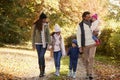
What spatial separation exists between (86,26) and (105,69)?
4570 mm

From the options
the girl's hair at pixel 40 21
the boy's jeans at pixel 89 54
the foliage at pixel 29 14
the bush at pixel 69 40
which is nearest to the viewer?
the boy's jeans at pixel 89 54

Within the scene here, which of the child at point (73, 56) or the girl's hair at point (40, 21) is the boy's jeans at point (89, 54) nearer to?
the child at point (73, 56)

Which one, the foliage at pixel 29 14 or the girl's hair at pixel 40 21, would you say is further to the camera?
the foliage at pixel 29 14

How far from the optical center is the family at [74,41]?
11.5 metres

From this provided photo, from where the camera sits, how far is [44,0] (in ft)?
83.0

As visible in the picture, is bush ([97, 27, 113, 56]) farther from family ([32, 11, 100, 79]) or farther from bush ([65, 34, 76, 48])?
family ([32, 11, 100, 79])

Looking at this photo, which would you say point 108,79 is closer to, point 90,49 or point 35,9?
point 90,49

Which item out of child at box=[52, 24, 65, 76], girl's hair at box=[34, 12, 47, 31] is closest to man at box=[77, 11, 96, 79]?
child at box=[52, 24, 65, 76]

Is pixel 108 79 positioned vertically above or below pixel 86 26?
below

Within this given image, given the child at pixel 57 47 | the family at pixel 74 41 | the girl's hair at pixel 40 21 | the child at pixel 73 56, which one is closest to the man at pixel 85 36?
the family at pixel 74 41

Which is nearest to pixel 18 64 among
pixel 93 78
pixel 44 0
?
pixel 93 78

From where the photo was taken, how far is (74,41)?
12.6m

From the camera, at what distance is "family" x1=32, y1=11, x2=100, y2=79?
452 inches

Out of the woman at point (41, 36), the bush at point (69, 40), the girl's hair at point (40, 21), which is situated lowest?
the bush at point (69, 40)
